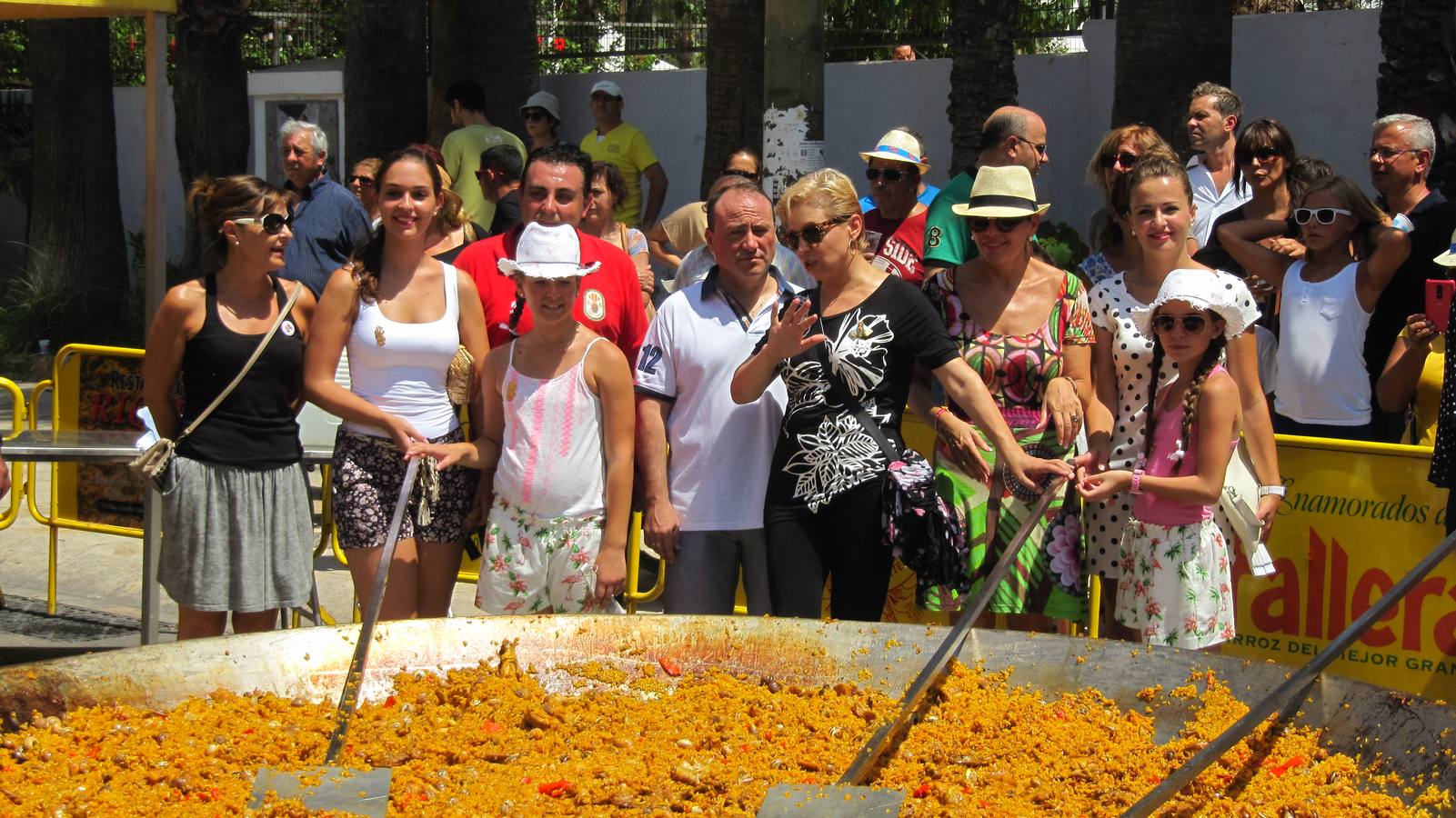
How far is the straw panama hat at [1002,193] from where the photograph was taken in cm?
517

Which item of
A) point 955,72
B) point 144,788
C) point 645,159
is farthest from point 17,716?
point 955,72

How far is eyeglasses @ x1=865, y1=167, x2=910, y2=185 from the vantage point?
6.69 meters

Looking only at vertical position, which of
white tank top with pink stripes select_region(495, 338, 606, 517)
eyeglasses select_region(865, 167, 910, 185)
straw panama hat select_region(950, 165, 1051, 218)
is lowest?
white tank top with pink stripes select_region(495, 338, 606, 517)

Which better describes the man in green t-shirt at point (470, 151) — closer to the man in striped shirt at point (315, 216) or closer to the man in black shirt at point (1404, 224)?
the man in striped shirt at point (315, 216)

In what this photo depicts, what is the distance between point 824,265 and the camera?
15.8ft

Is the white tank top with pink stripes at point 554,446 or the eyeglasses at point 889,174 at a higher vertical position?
the eyeglasses at point 889,174

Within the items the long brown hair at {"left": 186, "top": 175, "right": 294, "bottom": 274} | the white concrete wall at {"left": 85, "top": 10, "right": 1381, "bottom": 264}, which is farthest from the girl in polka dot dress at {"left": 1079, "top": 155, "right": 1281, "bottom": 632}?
the white concrete wall at {"left": 85, "top": 10, "right": 1381, "bottom": 264}

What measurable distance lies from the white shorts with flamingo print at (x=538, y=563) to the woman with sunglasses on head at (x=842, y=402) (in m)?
0.59

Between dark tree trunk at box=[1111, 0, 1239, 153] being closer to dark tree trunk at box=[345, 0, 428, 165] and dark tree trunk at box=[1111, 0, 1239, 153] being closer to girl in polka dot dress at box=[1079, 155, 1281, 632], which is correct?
girl in polka dot dress at box=[1079, 155, 1281, 632]

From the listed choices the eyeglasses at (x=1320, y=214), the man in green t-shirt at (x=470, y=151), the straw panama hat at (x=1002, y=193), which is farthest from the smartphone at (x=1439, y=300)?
the man in green t-shirt at (x=470, y=151)

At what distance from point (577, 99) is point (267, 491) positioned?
43.5 ft

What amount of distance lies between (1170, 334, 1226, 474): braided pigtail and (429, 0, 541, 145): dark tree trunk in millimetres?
9245

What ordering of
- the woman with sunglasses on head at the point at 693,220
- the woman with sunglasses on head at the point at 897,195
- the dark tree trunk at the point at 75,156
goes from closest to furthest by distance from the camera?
the woman with sunglasses on head at the point at 897,195, the woman with sunglasses on head at the point at 693,220, the dark tree trunk at the point at 75,156

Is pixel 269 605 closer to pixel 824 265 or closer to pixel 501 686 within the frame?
pixel 501 686
